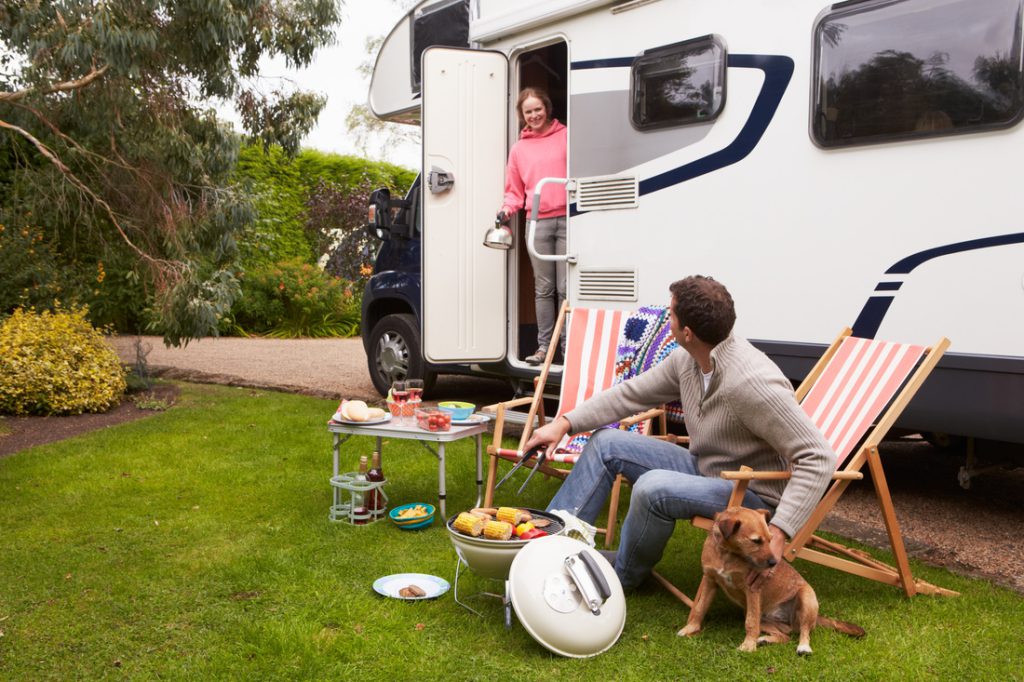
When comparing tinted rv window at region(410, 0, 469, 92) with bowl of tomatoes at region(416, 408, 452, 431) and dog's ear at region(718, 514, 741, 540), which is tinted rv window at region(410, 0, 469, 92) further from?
dog's ear at region(718, 514, 741, 540)

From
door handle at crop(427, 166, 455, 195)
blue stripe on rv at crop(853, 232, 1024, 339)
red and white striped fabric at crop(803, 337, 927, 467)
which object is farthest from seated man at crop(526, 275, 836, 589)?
door handle at crop(427, 166, 455, 195)

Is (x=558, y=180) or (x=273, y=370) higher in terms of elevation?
(x=558, y=180)

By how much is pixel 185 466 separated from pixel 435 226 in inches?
78.4

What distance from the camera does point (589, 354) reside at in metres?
4.49

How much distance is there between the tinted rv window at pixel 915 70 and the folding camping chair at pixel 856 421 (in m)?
1.00

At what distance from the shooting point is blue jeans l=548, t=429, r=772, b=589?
2.85 metres

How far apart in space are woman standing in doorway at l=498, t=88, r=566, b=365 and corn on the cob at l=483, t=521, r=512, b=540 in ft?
9.29

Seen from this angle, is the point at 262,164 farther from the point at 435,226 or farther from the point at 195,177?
the point at 435,226

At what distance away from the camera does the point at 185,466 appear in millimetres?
4887

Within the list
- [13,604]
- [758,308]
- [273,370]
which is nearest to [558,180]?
[758,308]

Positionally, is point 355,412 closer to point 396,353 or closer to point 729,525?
point 729,525

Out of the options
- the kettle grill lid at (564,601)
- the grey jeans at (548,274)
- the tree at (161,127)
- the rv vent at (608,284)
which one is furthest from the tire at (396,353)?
the kettle grill lid at (564,601)

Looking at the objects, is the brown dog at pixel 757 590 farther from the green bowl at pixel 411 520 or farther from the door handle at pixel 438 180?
the door handle at pixel 438 180

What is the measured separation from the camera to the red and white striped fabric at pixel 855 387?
319 cm
